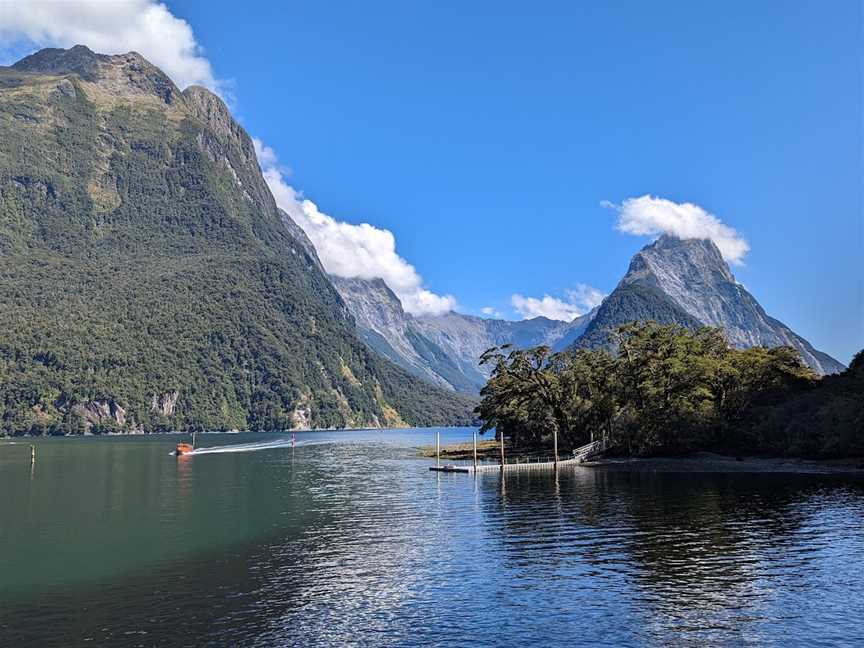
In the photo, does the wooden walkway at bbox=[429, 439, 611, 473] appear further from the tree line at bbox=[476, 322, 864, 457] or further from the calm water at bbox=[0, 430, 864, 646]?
the calm water at bbox=[0, 430, 864, 646]

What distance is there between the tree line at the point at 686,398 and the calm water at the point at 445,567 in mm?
19091

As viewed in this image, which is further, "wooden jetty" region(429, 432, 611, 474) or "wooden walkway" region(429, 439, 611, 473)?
"wooden walkway" region(429, 439, 611, 473)

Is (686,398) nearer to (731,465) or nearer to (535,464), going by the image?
(731,465)

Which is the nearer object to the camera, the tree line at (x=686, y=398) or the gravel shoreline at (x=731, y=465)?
the gravel shoreline at (x=731, y=465)

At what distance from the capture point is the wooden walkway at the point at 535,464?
11900 centimetres

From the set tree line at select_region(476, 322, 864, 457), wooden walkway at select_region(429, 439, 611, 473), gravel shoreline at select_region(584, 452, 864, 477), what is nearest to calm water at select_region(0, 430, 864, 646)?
gravel shoreline at select_region(584, 452, 864, 477)

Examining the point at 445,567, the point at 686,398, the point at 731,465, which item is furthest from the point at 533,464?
the point at 445,567

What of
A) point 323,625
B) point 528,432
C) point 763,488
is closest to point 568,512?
point 763,488

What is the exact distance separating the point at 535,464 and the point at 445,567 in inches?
3133

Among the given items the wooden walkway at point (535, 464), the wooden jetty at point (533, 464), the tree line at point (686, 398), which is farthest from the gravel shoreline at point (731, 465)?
the wooden jetty at point (533, 464)

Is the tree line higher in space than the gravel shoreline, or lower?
higher

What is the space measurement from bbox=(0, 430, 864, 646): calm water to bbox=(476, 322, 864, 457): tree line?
752 inches

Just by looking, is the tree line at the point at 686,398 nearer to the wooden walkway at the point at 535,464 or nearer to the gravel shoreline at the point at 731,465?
the gravel shoreline at the point at 731,465

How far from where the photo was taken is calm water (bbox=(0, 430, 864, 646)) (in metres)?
33.2
